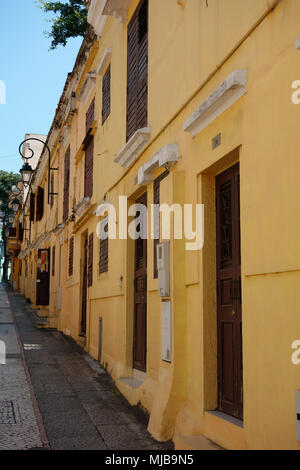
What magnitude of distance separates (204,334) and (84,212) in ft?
23.3

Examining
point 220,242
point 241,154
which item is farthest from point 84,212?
point 241,154

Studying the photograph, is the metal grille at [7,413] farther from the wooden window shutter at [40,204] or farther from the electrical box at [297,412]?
the wooden window shutter at [40,204]

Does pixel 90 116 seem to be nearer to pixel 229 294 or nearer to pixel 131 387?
pixel 131 387

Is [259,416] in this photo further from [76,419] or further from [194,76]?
[194,76]

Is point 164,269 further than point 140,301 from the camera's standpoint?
No

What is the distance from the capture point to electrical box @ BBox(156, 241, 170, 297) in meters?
5.86

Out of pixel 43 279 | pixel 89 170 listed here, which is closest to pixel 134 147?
pixel 89 170

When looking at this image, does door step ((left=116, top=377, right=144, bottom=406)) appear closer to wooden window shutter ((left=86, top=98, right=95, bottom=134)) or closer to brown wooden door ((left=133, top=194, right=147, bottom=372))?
brown wooden door ((left=133, top=194, right=147, bottom=372))

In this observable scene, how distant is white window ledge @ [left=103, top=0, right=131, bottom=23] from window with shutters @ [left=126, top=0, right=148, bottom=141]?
0.33m

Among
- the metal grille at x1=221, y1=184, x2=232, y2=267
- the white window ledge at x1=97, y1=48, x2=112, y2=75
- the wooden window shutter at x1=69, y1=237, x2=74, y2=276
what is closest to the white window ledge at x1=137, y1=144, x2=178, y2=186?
the metal grille at x1=221, y1=184, x2=232, y2=267

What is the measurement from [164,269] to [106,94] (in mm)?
5732

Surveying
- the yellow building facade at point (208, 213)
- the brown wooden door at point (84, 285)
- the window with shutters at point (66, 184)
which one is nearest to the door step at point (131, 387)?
the yellow building facade at point (208, 213)

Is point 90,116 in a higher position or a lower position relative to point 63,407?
higher

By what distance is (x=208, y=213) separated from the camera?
549 cm
